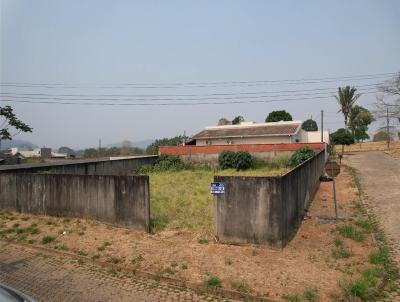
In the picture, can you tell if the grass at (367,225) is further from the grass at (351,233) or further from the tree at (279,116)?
the tree at (279,116)

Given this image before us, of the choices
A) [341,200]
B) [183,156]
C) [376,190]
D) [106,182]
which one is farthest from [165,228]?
[183,156]

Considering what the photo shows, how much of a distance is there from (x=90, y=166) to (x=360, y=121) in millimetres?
52708

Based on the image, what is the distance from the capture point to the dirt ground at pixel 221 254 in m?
7.00

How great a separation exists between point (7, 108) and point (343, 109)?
46.1m

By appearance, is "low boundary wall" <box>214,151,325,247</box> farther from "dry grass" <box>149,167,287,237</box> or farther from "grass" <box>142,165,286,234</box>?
"grass" <box>142,165,286,234</box>

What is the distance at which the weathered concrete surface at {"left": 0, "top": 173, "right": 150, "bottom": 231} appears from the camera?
33.8 ft

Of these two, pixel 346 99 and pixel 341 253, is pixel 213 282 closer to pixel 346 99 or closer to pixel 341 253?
pixel 341 253

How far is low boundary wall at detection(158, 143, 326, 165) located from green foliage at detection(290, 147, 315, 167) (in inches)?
39.2

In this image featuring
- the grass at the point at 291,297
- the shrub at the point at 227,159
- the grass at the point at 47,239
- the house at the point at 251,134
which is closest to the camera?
the grass at the point at 291,297

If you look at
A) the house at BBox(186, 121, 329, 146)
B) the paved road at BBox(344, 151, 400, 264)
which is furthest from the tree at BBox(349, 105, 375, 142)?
the paved road at BBox(344, 151, 400, 264)

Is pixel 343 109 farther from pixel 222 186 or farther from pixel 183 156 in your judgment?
pixel 222 186

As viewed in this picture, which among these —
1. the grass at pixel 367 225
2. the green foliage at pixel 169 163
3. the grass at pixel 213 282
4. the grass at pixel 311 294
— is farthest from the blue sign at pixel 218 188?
the green foliage at pixel 169 163

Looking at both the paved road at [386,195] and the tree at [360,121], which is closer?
the paved road at [386,195]

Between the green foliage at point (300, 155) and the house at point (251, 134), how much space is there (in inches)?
341
